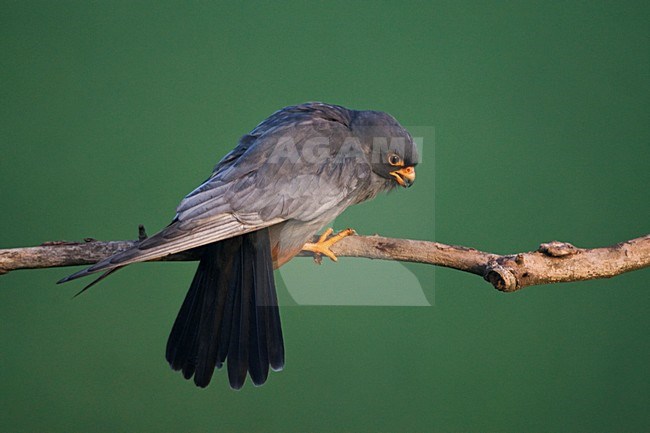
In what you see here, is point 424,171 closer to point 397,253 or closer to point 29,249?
point 397,253

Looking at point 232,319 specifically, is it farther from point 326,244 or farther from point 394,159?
point 394,159

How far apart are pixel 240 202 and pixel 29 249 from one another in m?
0.77

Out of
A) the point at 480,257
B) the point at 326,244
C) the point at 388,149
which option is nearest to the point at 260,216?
the point at 326,244

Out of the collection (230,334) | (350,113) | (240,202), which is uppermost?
(350,113)

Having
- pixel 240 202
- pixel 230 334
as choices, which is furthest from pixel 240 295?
pixel 240 202

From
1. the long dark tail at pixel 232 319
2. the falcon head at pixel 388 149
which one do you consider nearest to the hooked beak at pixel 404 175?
the falcon head at pixel 388 149

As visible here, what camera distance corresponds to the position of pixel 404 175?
252 centimetres

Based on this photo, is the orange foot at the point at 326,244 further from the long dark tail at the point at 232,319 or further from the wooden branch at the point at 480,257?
the long dark tail at the point at 232,319

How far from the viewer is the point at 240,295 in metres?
2.25

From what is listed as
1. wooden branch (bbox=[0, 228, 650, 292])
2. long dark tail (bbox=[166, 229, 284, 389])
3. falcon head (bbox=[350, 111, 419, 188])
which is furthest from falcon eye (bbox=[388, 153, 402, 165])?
long dark tail (bbox=[166, 229, 284, 389])

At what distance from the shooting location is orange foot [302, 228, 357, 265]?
2.61m

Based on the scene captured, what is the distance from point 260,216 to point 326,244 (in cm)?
45

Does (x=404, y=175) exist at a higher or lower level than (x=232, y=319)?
higher

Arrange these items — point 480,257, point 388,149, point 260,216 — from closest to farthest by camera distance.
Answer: point 260,216, point 480,257, point 388,149
